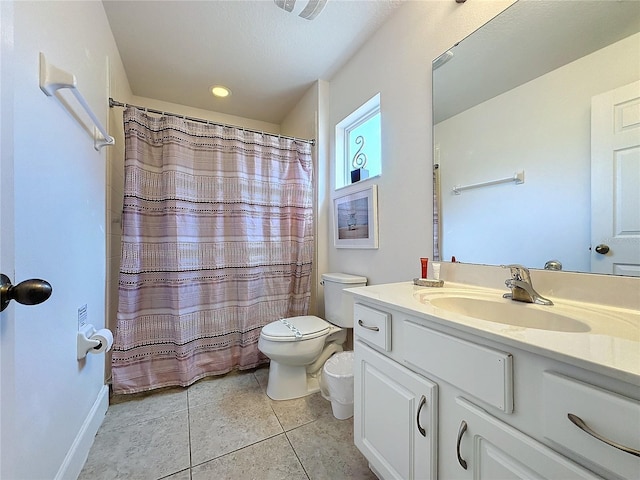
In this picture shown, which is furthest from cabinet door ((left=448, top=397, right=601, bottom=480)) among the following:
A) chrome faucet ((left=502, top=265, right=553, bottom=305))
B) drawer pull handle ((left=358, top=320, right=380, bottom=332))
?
chrome faucet ((left=502, top=265, right=553, bottom=305))

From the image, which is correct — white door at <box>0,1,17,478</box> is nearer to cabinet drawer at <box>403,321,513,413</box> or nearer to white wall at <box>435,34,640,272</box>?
cabinet drawer at <box>403,321,513,413</box>

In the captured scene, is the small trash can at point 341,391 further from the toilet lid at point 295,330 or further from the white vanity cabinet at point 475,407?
the white vanity cabinet at point 475,407

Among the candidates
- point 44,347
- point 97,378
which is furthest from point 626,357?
point 97,378

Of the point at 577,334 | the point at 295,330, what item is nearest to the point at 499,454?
the point at 577,334

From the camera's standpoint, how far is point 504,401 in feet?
1.84

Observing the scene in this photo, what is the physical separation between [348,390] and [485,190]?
4.04 ft

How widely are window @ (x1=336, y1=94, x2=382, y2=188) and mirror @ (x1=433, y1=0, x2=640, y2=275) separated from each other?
556 mm

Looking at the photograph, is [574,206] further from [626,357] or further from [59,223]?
[59,223]

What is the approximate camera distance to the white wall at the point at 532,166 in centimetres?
82

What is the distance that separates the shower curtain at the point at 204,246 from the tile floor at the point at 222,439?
9.6 inches

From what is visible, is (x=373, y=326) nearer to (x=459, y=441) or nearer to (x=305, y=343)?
(x=459, y=441)

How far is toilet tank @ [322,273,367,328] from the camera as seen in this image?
172 centimetres

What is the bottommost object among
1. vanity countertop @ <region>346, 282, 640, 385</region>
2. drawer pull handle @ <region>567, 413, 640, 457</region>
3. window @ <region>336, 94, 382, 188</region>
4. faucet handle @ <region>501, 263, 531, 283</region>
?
drawer pull handle @ <region>567, 413, 640, 457</region>

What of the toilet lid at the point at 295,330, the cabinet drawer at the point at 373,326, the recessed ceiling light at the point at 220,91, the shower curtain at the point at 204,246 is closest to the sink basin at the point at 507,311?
the cabinet drawer at the point at 373,326
